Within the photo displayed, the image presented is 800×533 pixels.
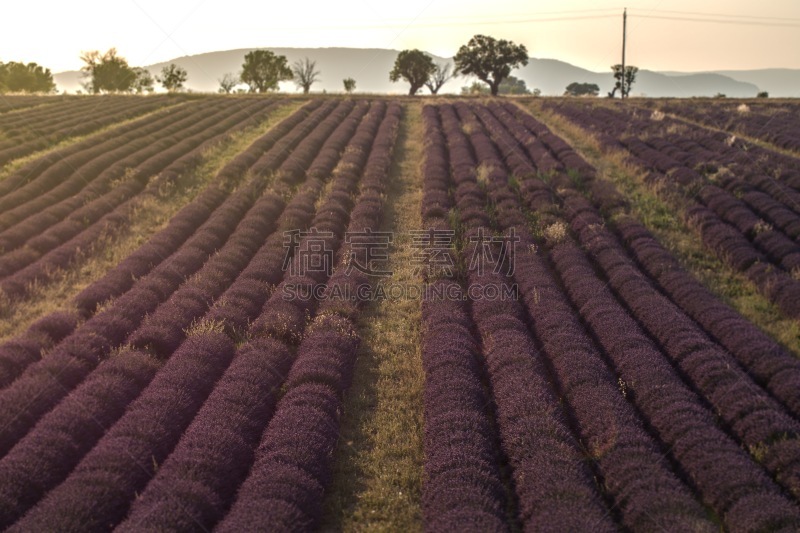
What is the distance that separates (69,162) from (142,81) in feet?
206

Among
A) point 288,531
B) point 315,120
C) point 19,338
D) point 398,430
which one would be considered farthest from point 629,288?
point 315,120

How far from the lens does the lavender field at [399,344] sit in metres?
6.13

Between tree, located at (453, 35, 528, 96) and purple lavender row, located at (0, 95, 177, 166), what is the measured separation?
111 ft

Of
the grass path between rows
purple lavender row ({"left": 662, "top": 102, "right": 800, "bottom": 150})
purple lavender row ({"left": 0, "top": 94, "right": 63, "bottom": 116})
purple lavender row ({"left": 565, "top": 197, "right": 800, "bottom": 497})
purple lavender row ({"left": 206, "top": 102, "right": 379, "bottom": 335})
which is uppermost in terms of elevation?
purple lavender row ({"left": 0, "top": 94, "right": 63, "bottom": 116})

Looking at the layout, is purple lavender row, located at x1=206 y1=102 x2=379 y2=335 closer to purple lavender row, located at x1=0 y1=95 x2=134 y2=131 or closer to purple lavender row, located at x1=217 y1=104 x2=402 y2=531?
purple lavender row, located at x1=217 y1=104 x2=402 y2=531

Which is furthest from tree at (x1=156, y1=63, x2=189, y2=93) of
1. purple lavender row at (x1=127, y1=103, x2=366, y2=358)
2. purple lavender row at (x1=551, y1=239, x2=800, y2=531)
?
purple lavender row at (x1=551, y1=239, x2=800, y2=531)

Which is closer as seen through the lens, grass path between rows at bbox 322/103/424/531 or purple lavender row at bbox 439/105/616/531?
purple lavender row at bbox 439/105/616/531

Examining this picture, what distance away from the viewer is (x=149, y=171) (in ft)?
66.6

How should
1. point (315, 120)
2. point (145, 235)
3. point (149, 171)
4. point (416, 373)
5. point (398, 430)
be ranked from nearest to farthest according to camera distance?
point (398, 430), point (416, 373), point (145, 235), point (149, 171), point (315, 120)

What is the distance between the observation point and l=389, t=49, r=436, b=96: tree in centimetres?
6050

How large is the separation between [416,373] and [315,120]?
951 inches

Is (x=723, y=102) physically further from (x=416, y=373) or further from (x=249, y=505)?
(x=249, y=505)

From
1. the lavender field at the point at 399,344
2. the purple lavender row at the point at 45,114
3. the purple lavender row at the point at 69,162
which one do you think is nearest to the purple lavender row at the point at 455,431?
the lavender field at the point at 399,344

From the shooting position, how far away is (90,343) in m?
8.94
